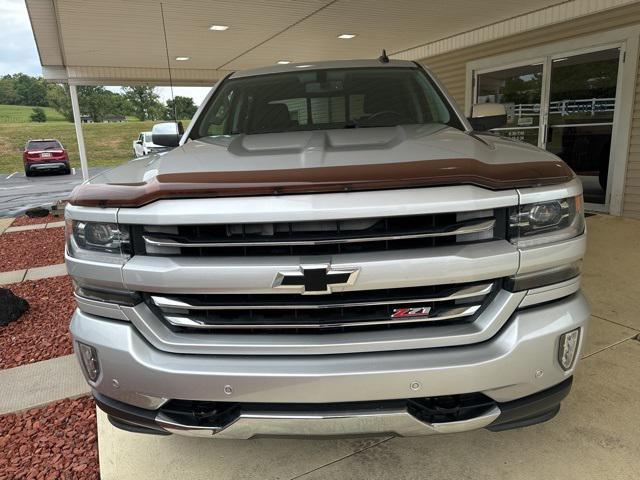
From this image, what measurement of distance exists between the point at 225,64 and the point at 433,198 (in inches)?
485

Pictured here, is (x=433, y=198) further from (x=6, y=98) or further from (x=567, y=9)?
(x=6, y=98)

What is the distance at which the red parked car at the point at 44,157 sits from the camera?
22922 mm

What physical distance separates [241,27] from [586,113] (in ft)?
19.2

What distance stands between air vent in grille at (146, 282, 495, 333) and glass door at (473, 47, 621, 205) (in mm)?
6348

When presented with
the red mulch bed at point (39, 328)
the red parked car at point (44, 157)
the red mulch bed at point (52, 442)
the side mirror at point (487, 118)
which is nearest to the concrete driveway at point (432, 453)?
the red mulch bed at point (52, 442)

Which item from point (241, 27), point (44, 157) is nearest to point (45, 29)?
point (241, 27)

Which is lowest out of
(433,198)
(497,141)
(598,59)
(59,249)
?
(59,249)

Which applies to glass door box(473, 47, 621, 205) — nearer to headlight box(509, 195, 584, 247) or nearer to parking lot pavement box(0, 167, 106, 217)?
headlight box(509, 195, 584, 247)

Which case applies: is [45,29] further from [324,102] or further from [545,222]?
[545,222]

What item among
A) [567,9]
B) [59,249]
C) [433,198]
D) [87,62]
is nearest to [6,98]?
[87,62]

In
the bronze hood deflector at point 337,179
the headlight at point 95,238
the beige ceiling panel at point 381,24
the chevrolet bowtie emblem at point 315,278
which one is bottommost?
the chevrolet bowtie emblem at point 315,278

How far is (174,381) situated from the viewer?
5.16 ft

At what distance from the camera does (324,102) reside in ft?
10.2

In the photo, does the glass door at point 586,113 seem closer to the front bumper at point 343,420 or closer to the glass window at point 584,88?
the glass window at point 584,88
